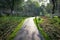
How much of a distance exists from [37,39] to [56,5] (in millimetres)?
25343

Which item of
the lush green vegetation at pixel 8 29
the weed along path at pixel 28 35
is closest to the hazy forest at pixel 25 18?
the lush green vegetation at pixel 8 29

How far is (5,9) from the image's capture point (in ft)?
165

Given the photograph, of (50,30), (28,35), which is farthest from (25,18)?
(28,35)

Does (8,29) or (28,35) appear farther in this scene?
(8,29)

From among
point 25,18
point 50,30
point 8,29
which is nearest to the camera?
point 50,30

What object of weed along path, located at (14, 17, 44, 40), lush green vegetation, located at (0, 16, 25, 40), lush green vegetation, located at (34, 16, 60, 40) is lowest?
lush green vegetation, located at (34, 16, 60, 40)

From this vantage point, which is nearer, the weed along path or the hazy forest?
the weed along path

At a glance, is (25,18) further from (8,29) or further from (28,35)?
(28,35)

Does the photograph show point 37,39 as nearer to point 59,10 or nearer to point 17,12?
point 59,10

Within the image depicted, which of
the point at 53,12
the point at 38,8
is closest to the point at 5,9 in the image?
the point at 53,12

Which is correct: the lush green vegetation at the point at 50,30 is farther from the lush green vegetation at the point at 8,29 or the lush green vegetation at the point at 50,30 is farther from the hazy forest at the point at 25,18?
the lush green vegetation at the point at 8,29

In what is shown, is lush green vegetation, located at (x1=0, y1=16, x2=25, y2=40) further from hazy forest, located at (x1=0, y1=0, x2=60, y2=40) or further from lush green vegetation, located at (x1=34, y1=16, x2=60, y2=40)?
lush green vegetation, located at (x1=34, y1=16, x2=60, y2=40)

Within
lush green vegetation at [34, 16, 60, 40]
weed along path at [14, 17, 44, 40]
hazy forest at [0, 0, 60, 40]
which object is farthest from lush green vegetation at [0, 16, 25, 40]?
lush green vegetation at [34, 16, 60, 40]

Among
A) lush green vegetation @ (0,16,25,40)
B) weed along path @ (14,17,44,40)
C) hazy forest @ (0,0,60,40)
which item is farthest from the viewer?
hazy forest @ (0,0,60,40)
